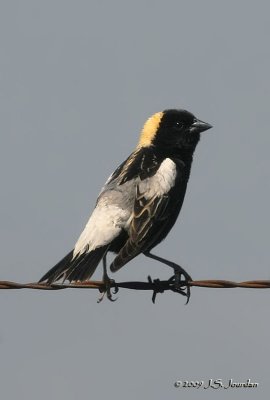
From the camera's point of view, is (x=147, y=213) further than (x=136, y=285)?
Yes

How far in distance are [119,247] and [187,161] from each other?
3.65 ft

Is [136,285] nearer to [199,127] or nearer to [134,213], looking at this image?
[134,213]

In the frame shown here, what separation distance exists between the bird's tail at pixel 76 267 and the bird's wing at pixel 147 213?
0.45 feet

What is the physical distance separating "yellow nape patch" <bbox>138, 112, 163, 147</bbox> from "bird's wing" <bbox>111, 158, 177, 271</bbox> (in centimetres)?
65


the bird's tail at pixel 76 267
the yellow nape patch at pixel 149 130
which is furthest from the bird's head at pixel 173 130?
the bird's tail at pixel 76 267

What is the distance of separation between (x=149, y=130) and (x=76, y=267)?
6.19 feet

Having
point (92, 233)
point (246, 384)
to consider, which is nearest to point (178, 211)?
point (92, 233)

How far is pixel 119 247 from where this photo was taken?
5.96 metres

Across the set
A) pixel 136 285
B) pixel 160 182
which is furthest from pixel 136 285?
pixel 160 182

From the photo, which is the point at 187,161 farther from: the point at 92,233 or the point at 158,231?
the point at 92,233

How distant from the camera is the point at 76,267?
17.7 feet

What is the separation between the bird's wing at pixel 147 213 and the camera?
5.69 m

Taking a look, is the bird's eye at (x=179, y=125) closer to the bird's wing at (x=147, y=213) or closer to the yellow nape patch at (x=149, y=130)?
the yellow nape patch at (x=149, y=130)

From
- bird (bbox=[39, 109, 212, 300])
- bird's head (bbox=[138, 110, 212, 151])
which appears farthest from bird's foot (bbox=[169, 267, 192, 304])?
bird's head (bbox=[138, 110, 212, 151])
